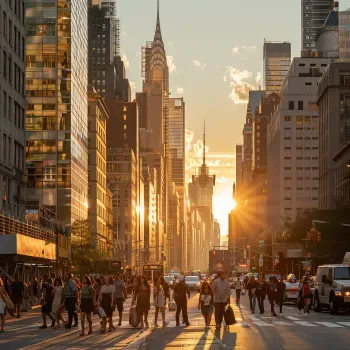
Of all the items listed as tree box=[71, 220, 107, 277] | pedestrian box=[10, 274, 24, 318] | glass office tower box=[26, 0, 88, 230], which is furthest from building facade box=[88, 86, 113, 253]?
pedestrian box=[10, 274, 24, 318]

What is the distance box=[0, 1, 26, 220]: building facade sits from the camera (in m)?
75.5

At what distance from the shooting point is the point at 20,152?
3265 inches

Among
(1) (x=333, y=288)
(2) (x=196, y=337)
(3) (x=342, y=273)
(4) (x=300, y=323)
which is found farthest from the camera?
(3) (x=342, y=273)

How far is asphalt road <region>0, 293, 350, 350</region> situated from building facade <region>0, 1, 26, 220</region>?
38545 mm

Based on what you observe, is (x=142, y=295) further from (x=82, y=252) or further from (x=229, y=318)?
(x=82, y=252)

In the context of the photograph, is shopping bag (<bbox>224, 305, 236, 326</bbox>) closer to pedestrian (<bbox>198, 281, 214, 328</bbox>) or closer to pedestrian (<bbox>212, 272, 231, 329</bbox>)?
pedestrian (<bbox>212, 272, 231, 329</bbox>)

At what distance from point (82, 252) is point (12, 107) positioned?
30.9 m

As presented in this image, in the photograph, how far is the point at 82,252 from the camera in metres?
107

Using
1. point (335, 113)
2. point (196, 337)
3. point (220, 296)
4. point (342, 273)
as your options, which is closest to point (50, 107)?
point (335, 113)

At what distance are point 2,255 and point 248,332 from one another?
24540mm

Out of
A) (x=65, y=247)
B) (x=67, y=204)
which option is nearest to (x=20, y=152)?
(x=65, y=247)

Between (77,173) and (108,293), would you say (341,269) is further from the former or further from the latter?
(77,173)

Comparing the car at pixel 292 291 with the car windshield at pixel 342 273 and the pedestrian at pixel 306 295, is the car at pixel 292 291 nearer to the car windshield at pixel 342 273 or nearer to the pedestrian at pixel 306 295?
the pedestrian at pixel 306 295

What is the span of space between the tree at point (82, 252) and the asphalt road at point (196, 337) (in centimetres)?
6553
